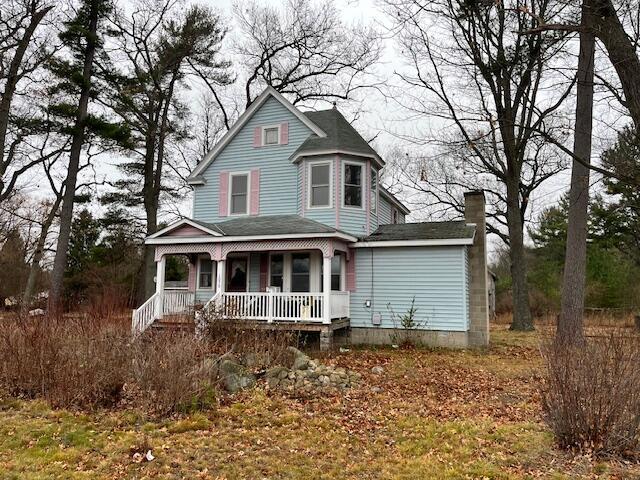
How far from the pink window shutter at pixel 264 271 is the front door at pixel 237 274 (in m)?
0.63

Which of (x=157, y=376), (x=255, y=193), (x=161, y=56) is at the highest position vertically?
(x=161, y=56)

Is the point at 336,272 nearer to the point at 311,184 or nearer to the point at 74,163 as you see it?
the point at 311,184

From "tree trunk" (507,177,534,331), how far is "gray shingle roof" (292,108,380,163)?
779 cm

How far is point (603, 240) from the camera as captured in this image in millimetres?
28109

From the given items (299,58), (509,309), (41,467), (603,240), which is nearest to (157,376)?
(41,467)

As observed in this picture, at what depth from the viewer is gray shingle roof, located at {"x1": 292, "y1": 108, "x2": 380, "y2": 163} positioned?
14.2 metres

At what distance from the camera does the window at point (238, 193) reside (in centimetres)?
1567

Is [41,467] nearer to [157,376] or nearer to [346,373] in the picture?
[157,376]

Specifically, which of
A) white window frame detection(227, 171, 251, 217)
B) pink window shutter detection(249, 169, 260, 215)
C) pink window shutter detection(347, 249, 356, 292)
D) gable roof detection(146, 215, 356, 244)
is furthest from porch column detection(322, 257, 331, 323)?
white window frame detection(227, 171, 251, 217)

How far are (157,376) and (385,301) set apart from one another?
8.56 m

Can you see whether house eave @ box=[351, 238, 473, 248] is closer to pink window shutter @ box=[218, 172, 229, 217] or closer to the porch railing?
the porch railing

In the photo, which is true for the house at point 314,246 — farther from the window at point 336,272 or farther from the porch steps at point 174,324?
the porch steps at point 174,324

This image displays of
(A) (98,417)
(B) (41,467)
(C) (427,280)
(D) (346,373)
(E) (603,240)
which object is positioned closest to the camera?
(B) (41,467)

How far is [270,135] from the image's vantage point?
15.7 metres
